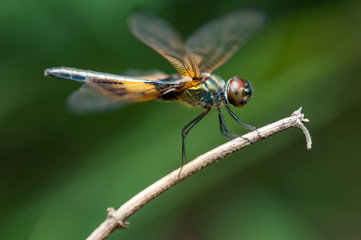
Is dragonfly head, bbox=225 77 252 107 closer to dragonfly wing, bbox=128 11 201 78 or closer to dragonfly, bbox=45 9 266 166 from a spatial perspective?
dragonfly, bbox=45 9 266 166

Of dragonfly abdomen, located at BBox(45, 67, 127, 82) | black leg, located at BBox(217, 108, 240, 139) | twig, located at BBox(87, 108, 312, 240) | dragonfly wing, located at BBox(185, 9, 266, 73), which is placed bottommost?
twig, located at BBox(87, 108, 312, 240)

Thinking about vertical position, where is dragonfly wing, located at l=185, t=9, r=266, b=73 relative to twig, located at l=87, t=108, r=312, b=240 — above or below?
above

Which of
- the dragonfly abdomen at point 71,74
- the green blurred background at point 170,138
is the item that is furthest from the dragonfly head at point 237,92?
the dragonfly abdomen at point 71,74

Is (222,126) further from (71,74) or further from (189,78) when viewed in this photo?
(71,74)

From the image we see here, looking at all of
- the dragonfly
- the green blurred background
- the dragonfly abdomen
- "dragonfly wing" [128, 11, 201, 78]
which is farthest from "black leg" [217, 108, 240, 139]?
the dragonfly abdomen

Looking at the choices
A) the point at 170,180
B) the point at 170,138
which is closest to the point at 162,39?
the point at 170,180

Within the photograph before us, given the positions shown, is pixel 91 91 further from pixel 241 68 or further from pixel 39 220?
pixel 241 68
